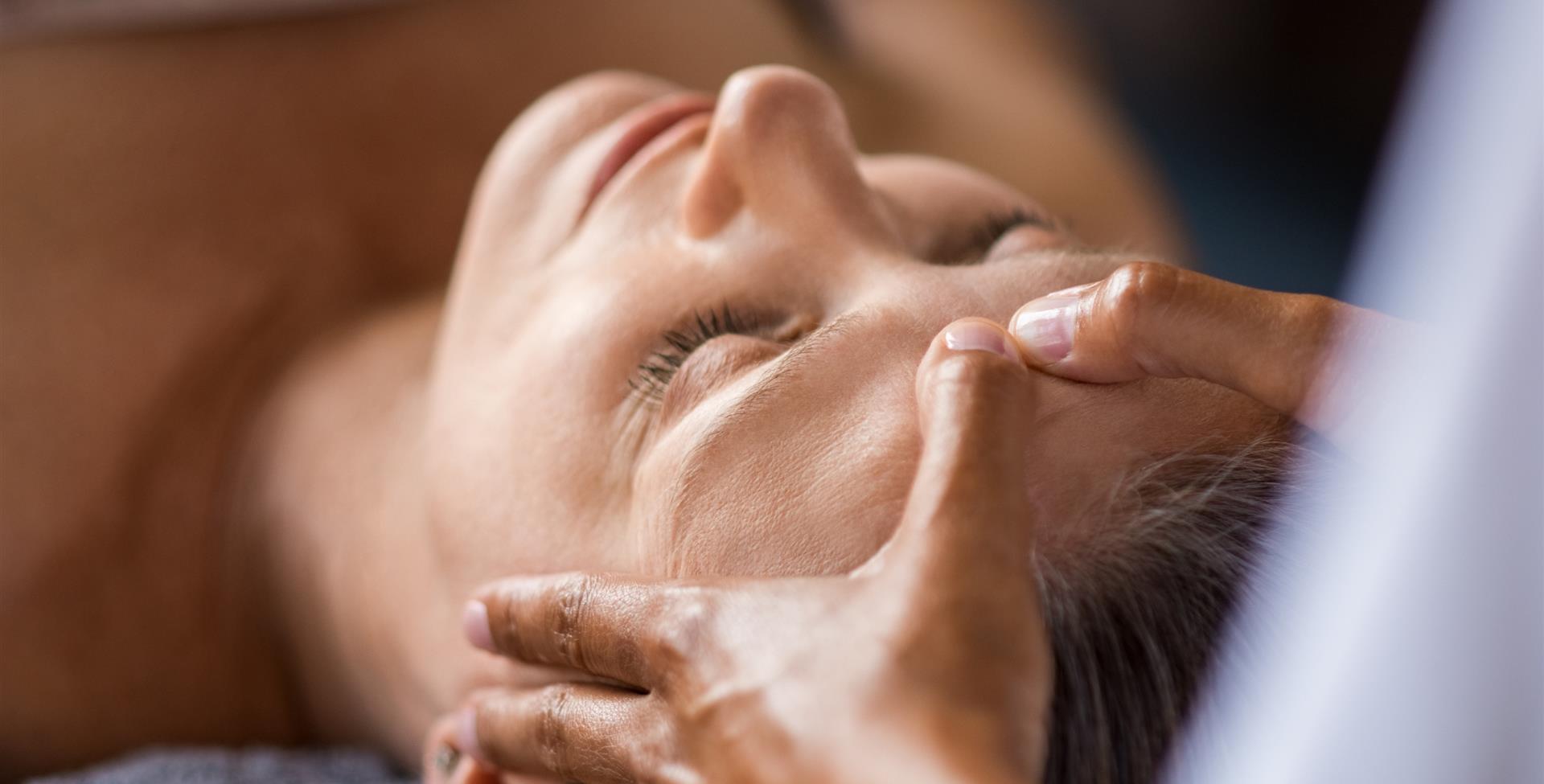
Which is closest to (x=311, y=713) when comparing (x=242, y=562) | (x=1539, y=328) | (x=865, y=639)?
(x=242, y=562)

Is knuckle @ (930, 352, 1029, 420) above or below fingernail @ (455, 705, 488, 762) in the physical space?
above

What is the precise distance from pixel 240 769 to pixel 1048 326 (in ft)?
2.62

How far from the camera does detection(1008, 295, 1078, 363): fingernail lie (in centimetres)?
64

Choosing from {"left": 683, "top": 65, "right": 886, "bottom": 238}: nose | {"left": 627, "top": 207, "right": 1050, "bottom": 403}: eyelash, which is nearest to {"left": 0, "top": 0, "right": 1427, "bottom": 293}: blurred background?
{"left": 683, "top": 65, "right": 886, "bottom": 238}: nose

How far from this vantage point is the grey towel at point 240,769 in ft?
3.21

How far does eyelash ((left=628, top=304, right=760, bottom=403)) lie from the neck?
0.24m

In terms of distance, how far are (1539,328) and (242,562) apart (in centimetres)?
118

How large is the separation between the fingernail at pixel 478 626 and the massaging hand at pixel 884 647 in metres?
0.12

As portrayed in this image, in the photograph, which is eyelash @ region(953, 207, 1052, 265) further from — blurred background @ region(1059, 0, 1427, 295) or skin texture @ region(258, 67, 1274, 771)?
blurred background @ region(1059, 0, 1427, 295)

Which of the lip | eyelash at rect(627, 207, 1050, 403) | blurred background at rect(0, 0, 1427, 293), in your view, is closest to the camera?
eyelash at rect(627, 207, 1050, 403)

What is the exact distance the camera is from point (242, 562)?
1.20m

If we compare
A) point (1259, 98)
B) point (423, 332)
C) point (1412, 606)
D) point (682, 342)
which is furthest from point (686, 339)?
point (1259, 98)

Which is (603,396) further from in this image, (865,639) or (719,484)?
(865,639)

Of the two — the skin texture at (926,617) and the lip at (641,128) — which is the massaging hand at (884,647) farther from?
the lip at (641,128)
